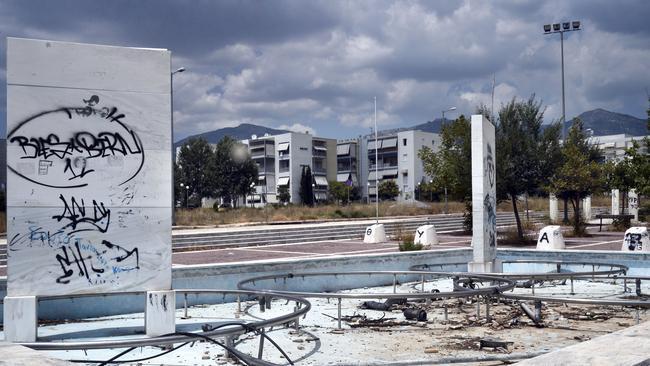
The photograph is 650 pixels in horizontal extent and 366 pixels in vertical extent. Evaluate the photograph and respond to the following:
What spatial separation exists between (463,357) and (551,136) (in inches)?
936

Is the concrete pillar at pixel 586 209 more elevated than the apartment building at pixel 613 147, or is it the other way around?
the apartment building at pixel 613 147

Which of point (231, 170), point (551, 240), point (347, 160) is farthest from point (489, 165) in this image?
point (347, 160)

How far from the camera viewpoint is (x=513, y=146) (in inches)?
1137

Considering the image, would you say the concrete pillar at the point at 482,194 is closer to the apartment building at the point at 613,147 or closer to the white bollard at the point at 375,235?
the apartment building at the point at 613,147

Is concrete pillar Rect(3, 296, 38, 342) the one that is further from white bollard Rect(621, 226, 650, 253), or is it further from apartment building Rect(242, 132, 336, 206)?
apartment building Rect(242, 132, 336, 206)

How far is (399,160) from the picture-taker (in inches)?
4166

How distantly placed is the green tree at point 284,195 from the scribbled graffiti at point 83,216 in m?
91.5

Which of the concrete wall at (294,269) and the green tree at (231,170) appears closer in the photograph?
the concrete wall at (294,269)

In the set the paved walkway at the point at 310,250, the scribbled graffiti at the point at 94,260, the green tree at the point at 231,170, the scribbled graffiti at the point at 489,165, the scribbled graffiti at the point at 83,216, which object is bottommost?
the paved walkway at the point at 310,250

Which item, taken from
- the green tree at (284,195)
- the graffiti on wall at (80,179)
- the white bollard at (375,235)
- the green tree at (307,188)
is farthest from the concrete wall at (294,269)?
the green tree at (284,195)

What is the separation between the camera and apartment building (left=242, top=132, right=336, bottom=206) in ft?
351

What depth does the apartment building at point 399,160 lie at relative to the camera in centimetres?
10306

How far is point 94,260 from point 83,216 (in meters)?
0.63

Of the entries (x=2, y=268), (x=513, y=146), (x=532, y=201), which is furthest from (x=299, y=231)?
(x=532, y=201)
